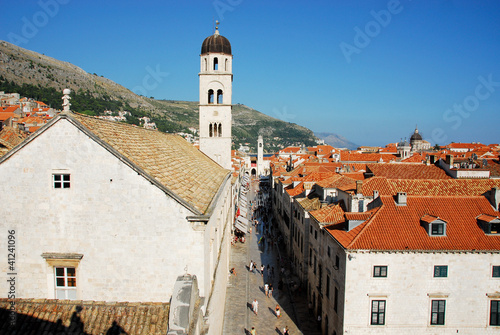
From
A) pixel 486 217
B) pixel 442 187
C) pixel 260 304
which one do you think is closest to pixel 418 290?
pixel 486 217

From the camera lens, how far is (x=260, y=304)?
29.8 metres

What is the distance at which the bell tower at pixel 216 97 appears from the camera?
1631 inches

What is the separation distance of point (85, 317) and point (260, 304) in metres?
20.5

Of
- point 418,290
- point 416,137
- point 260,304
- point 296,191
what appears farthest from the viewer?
point 416,137

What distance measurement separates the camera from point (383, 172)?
141ft

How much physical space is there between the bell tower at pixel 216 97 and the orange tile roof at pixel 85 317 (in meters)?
32.1

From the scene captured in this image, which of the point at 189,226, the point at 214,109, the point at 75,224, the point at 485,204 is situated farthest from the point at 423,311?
the point at 214,109

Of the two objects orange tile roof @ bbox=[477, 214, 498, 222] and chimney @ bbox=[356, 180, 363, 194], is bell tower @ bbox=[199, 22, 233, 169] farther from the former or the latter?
orange tile roof @ bbox=[477, 214, 498, 222]

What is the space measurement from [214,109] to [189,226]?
31.1 m

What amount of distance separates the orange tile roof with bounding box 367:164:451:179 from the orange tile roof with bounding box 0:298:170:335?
1384 inches

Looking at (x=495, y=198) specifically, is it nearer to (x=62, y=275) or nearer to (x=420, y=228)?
(x=420, y=228)

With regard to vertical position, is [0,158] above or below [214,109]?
below

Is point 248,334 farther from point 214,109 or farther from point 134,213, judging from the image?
point 214,109

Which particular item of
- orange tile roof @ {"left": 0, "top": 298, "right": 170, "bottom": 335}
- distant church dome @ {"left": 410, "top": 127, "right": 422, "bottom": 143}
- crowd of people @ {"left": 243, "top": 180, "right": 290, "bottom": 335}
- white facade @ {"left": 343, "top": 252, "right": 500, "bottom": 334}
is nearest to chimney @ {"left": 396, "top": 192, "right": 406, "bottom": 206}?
white facade @ {"left": 343, "top": 252, "right": 500, "bottom": 334}
